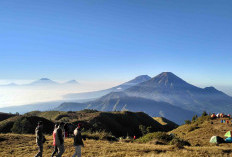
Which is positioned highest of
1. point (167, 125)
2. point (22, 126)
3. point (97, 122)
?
point (22, 126)

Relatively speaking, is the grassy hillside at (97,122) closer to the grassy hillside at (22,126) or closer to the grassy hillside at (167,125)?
the grassy hillside at (22,126)

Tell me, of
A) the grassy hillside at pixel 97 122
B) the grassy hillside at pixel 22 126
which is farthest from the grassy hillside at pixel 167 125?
the grassy hillside at pixel 22 126

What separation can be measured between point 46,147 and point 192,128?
105 feet

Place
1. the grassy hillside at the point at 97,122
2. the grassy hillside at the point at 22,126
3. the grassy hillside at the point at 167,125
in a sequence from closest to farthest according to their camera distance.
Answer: the grassy hillside at the point at 22,126, the grassy hillside at the point at 97,122, the grassy hillside at the point at 167,125

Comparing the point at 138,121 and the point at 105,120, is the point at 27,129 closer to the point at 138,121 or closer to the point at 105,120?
the point at 105,120

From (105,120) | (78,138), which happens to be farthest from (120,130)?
(78,138)

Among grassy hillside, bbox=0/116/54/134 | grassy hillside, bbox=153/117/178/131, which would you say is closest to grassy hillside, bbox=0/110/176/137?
grassy hillside, bbox=0/116/54/134

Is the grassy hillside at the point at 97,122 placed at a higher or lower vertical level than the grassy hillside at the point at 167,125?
higher

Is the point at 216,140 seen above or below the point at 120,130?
above

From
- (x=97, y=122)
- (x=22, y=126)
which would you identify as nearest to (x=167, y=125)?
(x=97, y=122)

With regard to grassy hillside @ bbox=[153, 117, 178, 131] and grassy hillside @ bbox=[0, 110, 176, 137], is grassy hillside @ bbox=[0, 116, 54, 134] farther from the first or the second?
grassy hillside @ bbox=[153, 117, 178, 131]

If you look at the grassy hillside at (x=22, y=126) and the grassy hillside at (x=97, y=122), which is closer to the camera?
the grassy hillside at (x=22, y=126)

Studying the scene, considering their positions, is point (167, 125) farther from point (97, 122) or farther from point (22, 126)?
point (22, 126)

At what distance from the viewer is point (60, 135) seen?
1212cm
